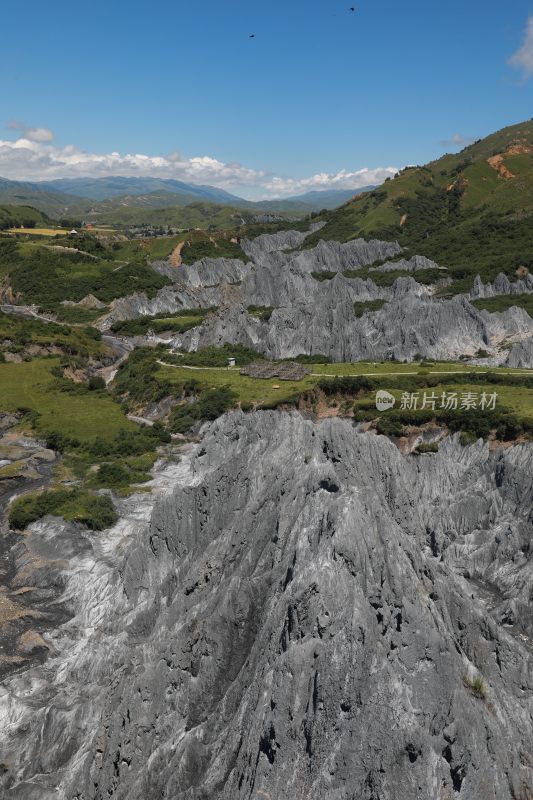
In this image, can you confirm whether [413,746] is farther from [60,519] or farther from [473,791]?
[60,519]

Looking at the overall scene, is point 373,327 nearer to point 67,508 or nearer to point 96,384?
point 96,384

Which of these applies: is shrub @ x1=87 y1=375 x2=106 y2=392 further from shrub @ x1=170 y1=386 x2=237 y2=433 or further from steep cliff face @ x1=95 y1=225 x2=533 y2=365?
shrub @ x1=170 y1=386 x2=237 y2=433

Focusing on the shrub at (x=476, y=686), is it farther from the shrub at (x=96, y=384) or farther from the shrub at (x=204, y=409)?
the shrub at (x=96, y=384)

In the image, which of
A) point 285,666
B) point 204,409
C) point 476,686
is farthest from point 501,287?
point 285,666

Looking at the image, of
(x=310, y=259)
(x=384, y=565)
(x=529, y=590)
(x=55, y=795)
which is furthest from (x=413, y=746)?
(x=310, y=259)

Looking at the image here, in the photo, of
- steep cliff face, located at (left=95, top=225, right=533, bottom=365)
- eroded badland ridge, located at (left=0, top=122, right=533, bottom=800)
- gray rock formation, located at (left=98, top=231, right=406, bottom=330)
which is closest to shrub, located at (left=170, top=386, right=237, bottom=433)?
eroded badland ridge, located at (left=0, top=122, right=533, bottom=800)
